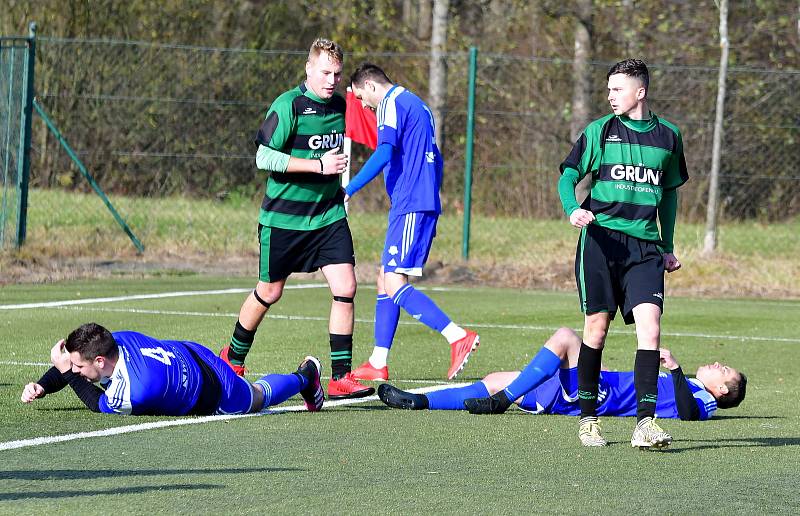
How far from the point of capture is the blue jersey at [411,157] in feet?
31.5

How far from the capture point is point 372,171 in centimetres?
938

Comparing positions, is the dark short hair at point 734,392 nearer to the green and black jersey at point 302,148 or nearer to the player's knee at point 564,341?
the player's knee at point 564,341

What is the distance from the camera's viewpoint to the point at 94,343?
7.00m

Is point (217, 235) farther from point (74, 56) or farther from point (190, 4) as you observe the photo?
point (190, 4)

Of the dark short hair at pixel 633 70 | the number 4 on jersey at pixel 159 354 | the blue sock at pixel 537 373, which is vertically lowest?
the blue sock at pixel 537 373

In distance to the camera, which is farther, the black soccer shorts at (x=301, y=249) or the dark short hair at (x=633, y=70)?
the black soccer shorts at (x=301, y=249)

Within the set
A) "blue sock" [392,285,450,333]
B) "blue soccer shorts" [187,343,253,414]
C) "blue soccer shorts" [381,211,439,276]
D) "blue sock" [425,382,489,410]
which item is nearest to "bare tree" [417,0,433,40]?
"blue soccer shorts" [381,211,439,276]

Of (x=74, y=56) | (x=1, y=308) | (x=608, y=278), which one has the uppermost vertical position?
(x=74, y=56)

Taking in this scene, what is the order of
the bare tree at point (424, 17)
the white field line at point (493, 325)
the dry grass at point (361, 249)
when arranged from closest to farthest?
the white field line at point (493, 325)
the dry grass at point (361, 249)
the bare tree at point (424, 17)

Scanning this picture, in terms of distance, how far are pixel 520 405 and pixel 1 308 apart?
6108 millimetres

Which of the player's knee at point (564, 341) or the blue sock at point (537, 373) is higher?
the player's knee at point (564, 341)

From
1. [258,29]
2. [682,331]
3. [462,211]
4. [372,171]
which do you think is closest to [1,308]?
[372,171]

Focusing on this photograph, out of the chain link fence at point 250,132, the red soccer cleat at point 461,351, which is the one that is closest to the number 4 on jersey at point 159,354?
the red soccer cleat at point 461,351

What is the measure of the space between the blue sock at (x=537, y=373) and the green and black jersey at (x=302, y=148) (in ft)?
5.89
